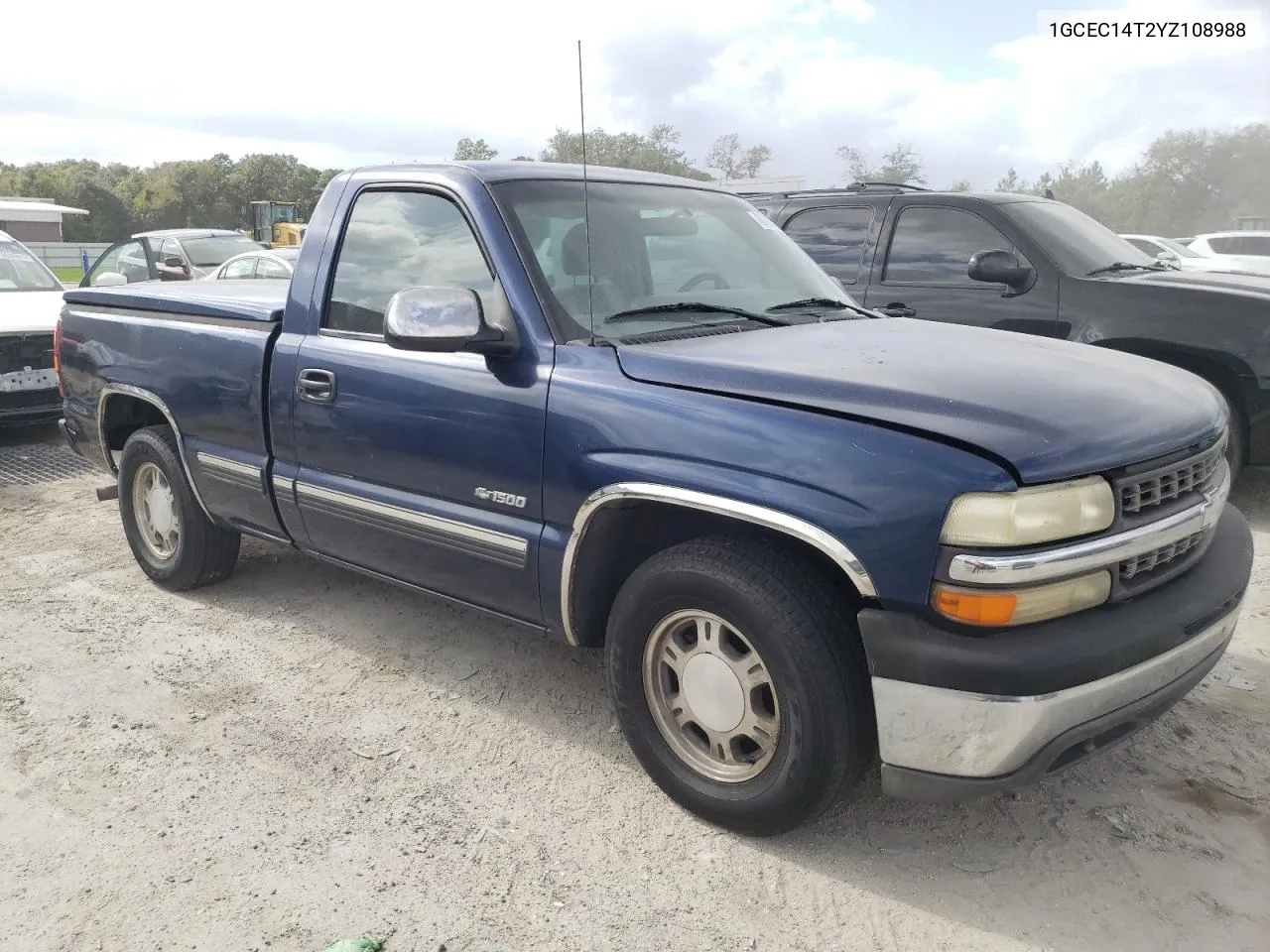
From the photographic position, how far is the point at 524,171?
3453 mm

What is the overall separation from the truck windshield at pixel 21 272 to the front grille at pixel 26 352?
53.7 inches

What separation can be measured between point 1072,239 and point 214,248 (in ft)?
36.0

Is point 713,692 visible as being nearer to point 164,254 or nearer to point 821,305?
point 821,305

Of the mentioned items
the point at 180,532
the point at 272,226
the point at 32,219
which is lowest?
the point at 180,532

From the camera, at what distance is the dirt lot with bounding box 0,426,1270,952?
247 centimetres

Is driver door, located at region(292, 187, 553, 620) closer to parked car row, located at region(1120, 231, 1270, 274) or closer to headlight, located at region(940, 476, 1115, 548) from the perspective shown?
headlight, located at region(940, 476, 1115, 548)

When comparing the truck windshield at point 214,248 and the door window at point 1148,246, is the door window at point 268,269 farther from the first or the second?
the door window at point 1148,246

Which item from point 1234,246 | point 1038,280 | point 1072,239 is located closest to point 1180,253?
point 1234,246

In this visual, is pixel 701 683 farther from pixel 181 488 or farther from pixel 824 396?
pixel 181 488

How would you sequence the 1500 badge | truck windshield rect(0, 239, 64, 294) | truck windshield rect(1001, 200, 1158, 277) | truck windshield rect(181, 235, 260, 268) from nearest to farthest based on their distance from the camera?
1. the 1500 badge
2. truck windshield rect(1001, 200, 1158, 277)
3. truck windshield rect(0, 239, 64, 294)
4. truck windshield rect(181, 235, 260, 268)

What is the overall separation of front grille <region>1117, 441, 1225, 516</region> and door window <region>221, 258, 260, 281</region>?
414 inches

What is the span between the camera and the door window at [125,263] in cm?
1275

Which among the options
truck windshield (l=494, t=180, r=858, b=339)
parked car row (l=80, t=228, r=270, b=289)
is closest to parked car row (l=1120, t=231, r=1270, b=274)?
parked car row (l=80, t=228, r=270, b=289)

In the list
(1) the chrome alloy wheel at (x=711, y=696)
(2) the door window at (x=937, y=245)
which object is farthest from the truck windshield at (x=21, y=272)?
(1) the chrome alloy wheel at (x=711, y=696)
